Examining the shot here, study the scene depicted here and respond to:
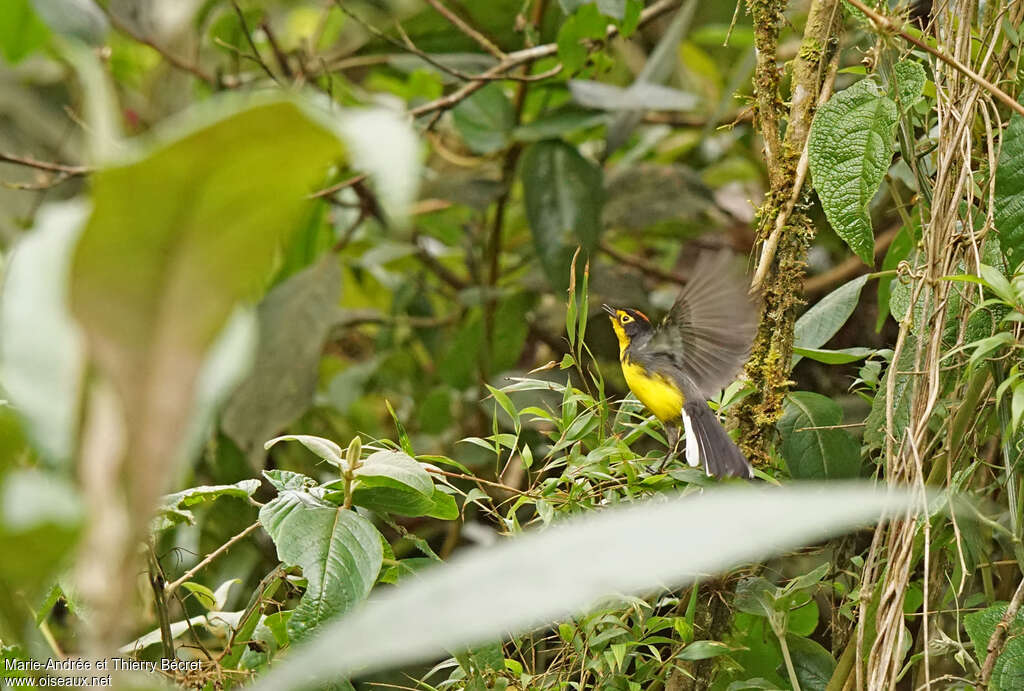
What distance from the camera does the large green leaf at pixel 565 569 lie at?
23cm

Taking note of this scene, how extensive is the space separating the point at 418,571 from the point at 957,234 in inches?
18.2

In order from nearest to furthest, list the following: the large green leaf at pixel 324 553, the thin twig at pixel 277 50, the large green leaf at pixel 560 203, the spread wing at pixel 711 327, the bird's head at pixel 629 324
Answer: the large green leaf at pixel 324 553 → the spread wing at pixel 711 327 → the bird's head at pixel 629 324 → the large green leaf at pixel 560 203 → the thin twig at pixel 277 50

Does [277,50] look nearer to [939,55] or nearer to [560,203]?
[560,203]

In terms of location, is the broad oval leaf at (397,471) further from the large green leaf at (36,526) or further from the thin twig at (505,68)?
the thin twig at (505,68)

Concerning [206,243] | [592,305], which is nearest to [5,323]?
[206,243]

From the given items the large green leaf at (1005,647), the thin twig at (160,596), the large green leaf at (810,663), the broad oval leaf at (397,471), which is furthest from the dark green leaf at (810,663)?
the thin twig at (160,596)

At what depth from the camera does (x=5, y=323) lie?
0.25m

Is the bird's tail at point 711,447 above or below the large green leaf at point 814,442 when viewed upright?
above

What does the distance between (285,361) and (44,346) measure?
1225 millimetres

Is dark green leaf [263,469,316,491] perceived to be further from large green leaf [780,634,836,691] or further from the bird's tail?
large green leaf [780,634,836,691]

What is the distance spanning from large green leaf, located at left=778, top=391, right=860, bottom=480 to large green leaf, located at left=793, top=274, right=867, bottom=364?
0.15 ft

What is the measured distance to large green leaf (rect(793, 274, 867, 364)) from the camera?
0.83m

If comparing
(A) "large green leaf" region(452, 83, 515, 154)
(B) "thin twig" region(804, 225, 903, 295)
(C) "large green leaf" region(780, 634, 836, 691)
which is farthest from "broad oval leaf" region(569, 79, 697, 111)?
(C) "large green leaf" region(780, 634, 836, 691)

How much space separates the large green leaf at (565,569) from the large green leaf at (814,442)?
21.8 inches
